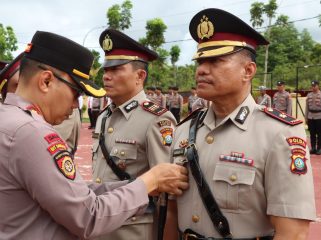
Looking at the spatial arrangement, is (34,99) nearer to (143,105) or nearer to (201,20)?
(201,20)

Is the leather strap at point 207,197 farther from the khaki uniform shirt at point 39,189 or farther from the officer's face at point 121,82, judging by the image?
the officer's face at point 121,82

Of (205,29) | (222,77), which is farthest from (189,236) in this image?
(205,29)

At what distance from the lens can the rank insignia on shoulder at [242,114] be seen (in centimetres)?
226

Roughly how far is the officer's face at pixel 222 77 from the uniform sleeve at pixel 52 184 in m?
0.87

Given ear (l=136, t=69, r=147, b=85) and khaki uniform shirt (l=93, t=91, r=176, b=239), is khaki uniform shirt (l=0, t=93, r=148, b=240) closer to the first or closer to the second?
khaki uniform shirt (l=93, t=91, r=176, b=239)

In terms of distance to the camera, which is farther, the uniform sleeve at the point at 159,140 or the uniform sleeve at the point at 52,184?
the uniform sleeve at the point at 159,140

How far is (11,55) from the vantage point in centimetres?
4303

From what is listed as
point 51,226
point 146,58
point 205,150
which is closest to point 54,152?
point 51,226

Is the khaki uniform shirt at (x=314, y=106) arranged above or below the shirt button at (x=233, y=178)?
above

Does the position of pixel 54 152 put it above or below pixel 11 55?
below

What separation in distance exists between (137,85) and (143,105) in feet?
0.72

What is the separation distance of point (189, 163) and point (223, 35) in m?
0.73

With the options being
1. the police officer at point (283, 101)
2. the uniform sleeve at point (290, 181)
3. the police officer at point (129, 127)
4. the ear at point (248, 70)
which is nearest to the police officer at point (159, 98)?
the police officer at point (283, 101)

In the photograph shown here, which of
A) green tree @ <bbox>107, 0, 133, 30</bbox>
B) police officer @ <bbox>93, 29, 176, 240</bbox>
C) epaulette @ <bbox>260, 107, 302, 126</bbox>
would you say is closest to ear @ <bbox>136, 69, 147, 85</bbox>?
police officer @ <bbox>93, 29, 176, 240</bbox>
